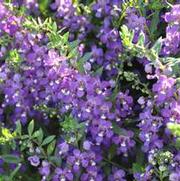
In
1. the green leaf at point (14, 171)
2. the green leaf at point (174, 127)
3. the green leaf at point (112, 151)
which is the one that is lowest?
the green leaf at point (112, 151)

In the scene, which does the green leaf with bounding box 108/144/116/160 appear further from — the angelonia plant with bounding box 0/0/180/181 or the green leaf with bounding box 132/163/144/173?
the green leaf with bounding box 132/163/144/173

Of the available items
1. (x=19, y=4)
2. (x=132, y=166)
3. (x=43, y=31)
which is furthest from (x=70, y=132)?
(x=19, y=4)

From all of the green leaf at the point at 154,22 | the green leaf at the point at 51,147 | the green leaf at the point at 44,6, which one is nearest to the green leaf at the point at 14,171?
the green leaf at the point at 51,147

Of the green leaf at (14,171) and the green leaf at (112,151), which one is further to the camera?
the green leaf at (112,151)

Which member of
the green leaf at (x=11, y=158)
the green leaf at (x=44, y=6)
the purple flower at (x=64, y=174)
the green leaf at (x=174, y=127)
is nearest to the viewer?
the green leaf at (x=174, y=127)

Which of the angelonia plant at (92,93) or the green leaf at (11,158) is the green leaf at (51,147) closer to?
the angelonia plant at (92,93)

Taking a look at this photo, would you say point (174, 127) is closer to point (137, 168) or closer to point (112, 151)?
point (137, 168)

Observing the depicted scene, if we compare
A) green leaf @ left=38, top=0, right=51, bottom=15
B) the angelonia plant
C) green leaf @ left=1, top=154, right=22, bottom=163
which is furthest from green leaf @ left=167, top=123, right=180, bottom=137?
green leaf @ left=38, top=0, right=51, bottom=15

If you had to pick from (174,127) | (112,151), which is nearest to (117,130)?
(112,151)
